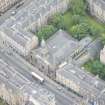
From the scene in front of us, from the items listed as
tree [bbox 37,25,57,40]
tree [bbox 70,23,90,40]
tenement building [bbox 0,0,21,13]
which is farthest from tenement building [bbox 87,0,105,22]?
tenement building [bbox 0,0,21,13]

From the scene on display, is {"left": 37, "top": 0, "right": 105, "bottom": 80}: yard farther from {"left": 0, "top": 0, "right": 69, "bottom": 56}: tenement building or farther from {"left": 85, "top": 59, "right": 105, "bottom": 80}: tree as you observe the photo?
{"left": 0, "top": 0, "right": 69, "bottom": 56}: tenement building

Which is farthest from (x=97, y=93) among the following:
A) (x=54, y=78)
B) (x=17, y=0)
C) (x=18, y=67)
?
(x=17, y=0)

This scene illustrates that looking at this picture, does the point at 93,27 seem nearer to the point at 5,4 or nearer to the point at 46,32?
the point at 46,32

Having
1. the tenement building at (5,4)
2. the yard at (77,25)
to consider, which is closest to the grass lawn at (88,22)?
the yard at (77,25)

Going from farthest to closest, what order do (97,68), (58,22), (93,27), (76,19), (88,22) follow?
(88,22), (76,19), (58,22), (93,27), (97,68)

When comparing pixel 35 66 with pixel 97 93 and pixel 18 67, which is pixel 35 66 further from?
pixel 97 93

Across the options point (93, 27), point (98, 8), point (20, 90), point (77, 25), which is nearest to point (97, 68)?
point (93, 27)
